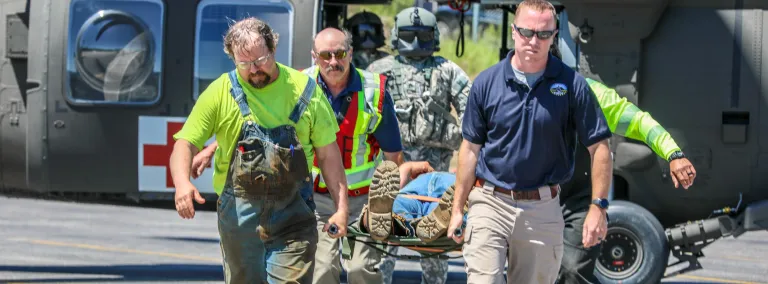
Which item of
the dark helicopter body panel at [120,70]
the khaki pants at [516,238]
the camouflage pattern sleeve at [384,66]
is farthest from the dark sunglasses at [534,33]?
the dark helicopter body panel at [120,70]

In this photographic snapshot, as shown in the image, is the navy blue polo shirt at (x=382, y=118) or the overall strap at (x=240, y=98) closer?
the overall strap at (x=240, y=98)

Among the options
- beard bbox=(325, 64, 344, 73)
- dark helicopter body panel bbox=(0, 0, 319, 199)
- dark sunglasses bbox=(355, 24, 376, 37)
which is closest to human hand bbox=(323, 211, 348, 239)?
beard bbox=(325, 64, 344, 73)

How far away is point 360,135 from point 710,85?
10.8 feet

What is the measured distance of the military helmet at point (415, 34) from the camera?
9742 millimetres

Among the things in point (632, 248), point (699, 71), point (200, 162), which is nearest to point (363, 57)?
point (632, 248)

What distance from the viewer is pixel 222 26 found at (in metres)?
10.9

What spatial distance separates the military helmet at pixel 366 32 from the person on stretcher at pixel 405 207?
4.78 m

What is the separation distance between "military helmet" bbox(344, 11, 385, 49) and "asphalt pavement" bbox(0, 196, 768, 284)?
2.10 meters

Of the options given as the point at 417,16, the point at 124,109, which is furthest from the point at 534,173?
the point at 124,109

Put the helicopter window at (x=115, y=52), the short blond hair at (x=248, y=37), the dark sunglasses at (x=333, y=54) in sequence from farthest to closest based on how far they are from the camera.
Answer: the helicopter window at (x=115, y=52)
the dark sunglasses at (x=333, y=54)
the short blond hair at (x=248, y=37)

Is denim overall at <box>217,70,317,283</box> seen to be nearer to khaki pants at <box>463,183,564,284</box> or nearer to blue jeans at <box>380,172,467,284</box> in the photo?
khaki pants at <box>463,183,564,284</box>

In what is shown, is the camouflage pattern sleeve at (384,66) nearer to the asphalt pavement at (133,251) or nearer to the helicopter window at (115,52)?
the helicopter window at (115,52)

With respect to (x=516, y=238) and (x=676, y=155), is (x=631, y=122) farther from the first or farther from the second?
(x=516, y=238)

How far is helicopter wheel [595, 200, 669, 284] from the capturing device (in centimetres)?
1005
